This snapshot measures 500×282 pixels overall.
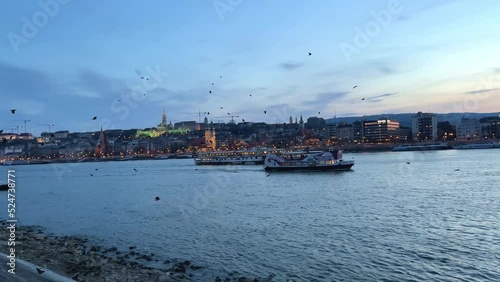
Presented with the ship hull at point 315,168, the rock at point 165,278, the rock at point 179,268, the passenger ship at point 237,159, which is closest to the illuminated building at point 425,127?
the passenger ship at point 237,159

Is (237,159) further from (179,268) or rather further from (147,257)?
(179,268)

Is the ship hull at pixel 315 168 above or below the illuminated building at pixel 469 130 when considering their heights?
below

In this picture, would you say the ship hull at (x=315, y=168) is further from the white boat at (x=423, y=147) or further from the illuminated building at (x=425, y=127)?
the illuminated building at (x=425, y=127)

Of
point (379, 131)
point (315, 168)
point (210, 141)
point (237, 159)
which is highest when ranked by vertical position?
point (379, 131)

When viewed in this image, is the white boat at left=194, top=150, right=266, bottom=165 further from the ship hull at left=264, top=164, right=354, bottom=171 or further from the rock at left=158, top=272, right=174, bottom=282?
the rock at left=158, top=272, right=174, bottom=282

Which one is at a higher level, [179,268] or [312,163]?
[312,163]

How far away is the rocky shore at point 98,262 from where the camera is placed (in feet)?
33.9

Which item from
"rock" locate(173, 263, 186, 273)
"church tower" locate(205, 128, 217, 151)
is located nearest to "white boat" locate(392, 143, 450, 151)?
"church tower" locate(205, 128, 217, 151)

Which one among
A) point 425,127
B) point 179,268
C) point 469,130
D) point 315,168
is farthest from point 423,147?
point 179,268

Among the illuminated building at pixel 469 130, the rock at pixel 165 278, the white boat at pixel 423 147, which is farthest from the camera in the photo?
the illuminated building at pixel 469 130

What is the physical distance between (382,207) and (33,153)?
18441 cm

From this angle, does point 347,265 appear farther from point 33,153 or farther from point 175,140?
point 33,153

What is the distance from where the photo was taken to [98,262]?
11.8m

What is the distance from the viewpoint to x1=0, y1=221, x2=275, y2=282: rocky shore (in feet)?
33.9
